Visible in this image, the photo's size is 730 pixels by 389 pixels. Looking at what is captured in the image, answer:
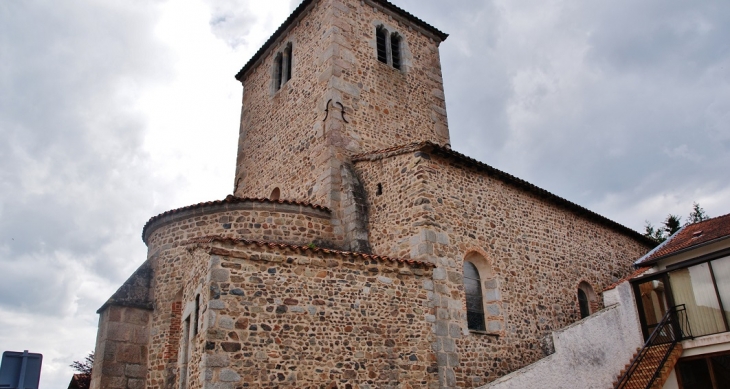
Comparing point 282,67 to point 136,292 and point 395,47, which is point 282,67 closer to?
point 395,47

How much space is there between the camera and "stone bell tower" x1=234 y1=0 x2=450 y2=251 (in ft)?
51.0

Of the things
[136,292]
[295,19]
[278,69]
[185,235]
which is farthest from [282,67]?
[136,292]

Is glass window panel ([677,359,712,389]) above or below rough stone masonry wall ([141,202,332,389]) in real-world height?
below

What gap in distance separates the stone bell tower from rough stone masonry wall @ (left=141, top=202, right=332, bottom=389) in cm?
102

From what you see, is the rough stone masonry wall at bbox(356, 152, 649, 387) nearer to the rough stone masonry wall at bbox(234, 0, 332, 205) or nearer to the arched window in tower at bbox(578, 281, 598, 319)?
the arched window in tower at bbox(578, 281, 598, 319)

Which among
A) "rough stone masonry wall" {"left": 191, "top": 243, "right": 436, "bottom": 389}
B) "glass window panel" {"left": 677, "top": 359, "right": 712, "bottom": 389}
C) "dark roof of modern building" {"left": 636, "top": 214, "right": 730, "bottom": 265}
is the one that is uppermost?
"dark roof of modern building" {"left": 636, "top": 214, "right": 730, "bottom": 265}

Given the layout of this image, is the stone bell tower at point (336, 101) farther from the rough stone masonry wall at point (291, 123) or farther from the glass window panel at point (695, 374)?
the glass window panel at point (695, 374)

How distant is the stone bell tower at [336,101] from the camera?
15.6 metres

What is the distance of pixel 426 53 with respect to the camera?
1980 cm

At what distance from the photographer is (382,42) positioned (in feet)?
61.6

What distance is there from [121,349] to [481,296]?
322 inches

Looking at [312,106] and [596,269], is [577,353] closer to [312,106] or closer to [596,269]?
[596,269]

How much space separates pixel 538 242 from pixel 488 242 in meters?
2.19

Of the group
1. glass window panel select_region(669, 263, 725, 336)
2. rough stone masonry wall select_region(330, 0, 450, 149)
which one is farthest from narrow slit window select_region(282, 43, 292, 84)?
glass window panel select_region(669, 263, 725, 336)
